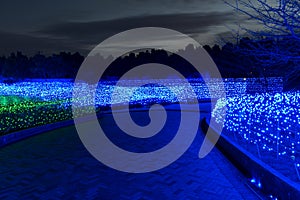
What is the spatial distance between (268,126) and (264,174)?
343 cm

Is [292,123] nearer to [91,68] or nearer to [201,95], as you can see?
[201,95]

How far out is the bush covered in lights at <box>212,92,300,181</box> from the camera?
21.0 ft

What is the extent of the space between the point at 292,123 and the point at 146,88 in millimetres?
16357

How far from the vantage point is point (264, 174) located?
4.96m

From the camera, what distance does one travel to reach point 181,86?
2536 cm

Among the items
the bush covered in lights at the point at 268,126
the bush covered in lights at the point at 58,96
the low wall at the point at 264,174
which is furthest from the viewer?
the bush covered in lights at the point at 58,96

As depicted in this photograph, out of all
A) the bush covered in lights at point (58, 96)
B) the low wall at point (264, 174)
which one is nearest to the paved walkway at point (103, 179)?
the low wall at point (264, 174)

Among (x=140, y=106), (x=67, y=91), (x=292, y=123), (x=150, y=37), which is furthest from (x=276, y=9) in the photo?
(x=140, y=106)

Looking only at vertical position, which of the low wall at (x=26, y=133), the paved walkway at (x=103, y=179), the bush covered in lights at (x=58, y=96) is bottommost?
the paved walkway at (x=103, y=179)

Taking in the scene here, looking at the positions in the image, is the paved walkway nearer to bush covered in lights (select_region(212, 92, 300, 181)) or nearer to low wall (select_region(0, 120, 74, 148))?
bush covered in lights (select_region(212, 92, 300, 181))

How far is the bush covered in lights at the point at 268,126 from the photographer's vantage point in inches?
252

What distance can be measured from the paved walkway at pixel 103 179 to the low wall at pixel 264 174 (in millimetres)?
206

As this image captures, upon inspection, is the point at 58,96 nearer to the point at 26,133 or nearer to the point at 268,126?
the point at 26,133

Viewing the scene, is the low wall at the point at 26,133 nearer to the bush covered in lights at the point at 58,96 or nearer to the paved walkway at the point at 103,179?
the bush covered in lights at the point at 58,96
